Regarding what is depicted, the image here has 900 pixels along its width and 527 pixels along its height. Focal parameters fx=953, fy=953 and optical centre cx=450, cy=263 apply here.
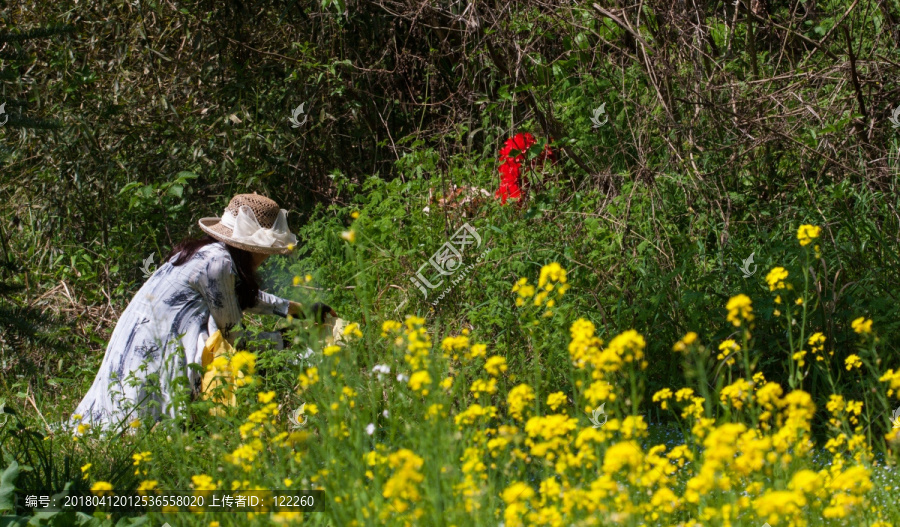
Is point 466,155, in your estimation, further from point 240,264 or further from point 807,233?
point 807,233

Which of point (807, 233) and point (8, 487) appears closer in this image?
point (8, 487)

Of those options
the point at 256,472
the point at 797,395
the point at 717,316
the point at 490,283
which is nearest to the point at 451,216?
the point at 490,283

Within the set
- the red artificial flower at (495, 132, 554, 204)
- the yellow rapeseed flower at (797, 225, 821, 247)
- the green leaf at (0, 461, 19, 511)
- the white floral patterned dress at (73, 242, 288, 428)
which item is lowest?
the white floral patterned dress at (73, 242, 288, 428)

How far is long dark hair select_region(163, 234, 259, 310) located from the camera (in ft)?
12.8

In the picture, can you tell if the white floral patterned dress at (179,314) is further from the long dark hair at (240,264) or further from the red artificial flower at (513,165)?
the red artificial flower at (513,165)

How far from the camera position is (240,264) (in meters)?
3.93

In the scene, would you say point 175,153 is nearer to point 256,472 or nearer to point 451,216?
point 451,216

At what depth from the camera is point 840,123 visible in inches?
139

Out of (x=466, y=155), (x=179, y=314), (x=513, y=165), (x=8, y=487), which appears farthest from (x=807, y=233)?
(x=466, y=155)

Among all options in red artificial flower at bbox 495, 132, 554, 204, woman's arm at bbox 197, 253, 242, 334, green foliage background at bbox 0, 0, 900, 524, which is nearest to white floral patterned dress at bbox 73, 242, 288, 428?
woman's arm at bbox 197, 253, 242, 334

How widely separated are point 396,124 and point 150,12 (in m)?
1.54

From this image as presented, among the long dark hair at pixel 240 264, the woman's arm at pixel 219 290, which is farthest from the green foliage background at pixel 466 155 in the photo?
the woman's arm at pixel 219 290

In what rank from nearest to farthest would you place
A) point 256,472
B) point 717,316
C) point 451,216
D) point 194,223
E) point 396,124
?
point 256,472 → point 717,316 → point 451,216 → point 194,223 → point 396,124

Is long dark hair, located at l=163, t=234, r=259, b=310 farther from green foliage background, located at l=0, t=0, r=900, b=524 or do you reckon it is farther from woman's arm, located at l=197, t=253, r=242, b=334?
green foliage background, located at l=0, t=0, r=900, b=524
